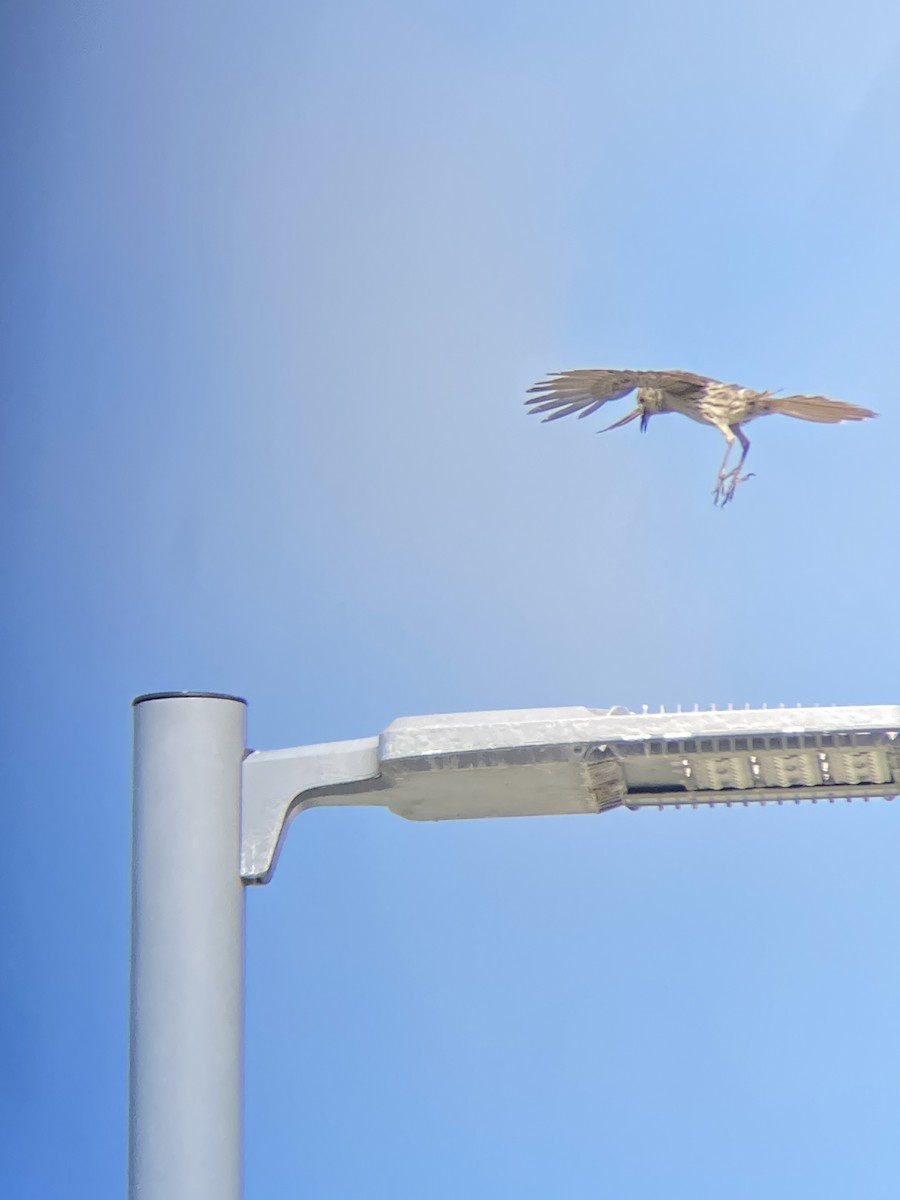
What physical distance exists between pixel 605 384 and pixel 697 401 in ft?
0.62

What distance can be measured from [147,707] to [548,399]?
162 cm

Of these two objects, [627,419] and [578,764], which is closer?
[578,764]

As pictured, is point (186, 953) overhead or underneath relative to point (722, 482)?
underneath

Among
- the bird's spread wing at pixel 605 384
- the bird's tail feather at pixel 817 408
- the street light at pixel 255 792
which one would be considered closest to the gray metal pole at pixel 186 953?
the street light at pixel 255 792

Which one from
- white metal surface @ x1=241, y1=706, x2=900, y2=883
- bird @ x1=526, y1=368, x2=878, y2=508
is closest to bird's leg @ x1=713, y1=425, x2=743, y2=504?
bird @ x1=526, y1=368, x2=878, y2=508

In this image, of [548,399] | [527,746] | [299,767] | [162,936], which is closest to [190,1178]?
[162,936]

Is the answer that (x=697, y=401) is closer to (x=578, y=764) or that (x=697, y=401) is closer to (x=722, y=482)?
(x=722, y=482)

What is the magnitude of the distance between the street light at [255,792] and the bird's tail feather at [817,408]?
1.45 meters

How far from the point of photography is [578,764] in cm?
101

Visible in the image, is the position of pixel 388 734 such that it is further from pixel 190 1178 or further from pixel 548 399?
pixel 548 399

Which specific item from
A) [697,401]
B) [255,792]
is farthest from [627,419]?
[255,792]

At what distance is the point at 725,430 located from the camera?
2.51m

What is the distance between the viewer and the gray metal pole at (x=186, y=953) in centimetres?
105

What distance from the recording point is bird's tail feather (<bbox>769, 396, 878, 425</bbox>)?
7.72 ft
